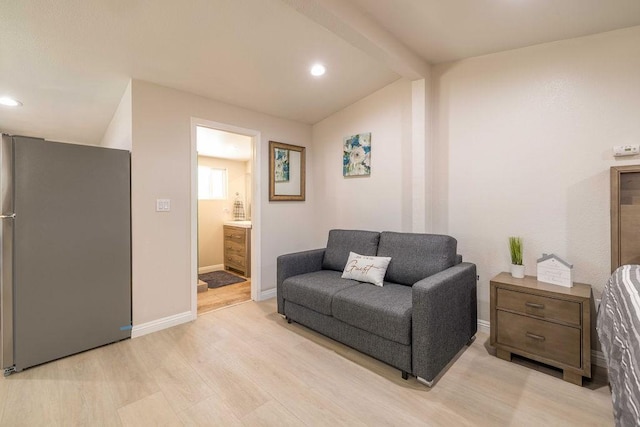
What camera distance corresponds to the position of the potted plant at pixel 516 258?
88.0 inches

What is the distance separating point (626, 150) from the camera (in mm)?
1910

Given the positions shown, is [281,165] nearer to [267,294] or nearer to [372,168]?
[372,168]

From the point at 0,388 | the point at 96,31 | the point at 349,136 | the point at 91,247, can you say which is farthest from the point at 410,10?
the point at 0,388

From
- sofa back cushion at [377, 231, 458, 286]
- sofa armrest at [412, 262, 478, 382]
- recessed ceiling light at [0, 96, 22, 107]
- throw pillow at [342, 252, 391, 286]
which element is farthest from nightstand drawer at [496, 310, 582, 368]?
recessed ceiling light at [0, 96, 22, 107]

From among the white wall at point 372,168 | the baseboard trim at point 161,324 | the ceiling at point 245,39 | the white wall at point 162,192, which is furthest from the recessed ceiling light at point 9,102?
the white wall at point 372,168

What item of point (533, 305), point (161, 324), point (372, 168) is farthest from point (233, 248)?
point (533, 305)

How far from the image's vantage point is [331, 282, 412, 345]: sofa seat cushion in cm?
188

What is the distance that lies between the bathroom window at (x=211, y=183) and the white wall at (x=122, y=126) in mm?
1564

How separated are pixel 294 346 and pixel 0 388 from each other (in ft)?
6.41

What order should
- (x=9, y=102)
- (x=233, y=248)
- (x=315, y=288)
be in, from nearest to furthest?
(x=315, y=288)
(x=9, y=102)
(x=233, y=248)

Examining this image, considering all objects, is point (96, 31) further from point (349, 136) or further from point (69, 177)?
point (349, 136)

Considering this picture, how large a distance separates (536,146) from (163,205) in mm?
3324

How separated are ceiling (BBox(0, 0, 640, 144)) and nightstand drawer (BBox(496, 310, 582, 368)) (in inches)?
83.2

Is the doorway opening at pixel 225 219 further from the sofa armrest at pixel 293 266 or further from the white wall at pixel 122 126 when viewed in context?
the white wall at pixel 122 126
